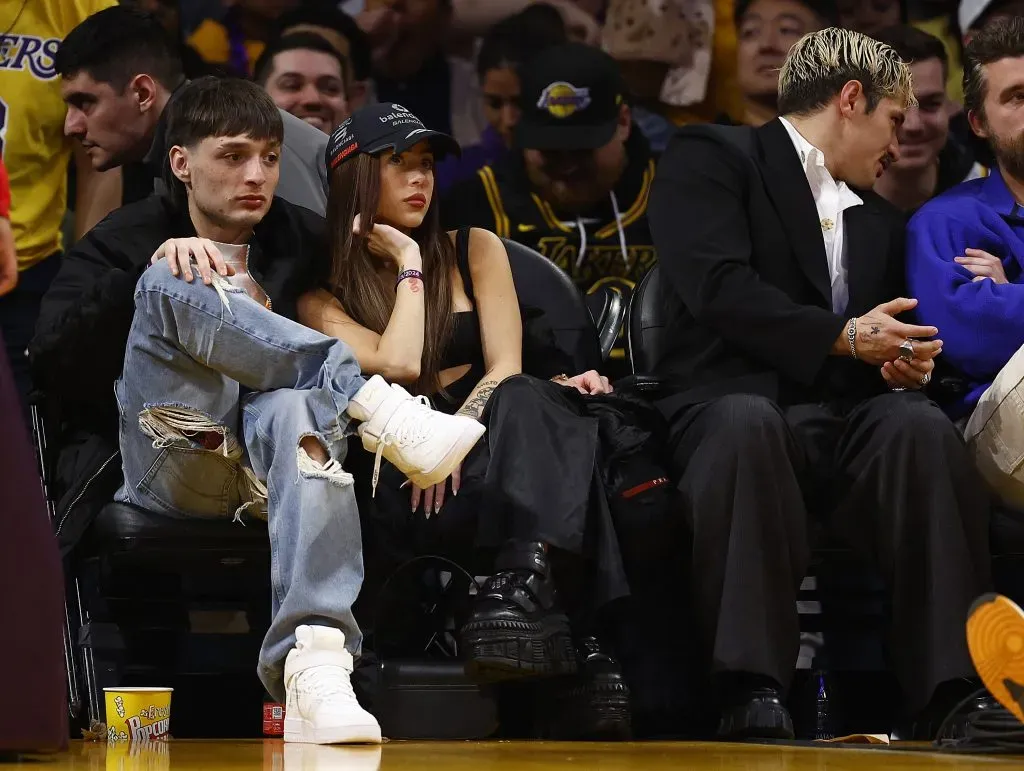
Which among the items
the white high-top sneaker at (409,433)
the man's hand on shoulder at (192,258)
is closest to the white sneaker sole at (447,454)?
the white high-top sneaker at (409,433)

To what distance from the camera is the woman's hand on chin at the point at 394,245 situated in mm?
3268

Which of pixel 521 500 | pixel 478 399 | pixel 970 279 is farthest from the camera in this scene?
pixel 970 279

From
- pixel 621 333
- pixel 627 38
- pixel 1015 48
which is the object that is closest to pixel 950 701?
pixel 621 333

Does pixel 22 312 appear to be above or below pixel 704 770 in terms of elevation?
above

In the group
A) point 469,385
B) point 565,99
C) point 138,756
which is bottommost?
point 138,756

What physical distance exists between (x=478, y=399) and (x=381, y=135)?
647 mm

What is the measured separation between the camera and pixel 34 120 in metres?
4.21

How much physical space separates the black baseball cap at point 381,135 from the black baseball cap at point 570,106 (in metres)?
1.00

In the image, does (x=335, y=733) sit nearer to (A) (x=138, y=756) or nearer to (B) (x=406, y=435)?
(A) (x=138, y=756)

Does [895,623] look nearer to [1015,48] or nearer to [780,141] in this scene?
[780,141]

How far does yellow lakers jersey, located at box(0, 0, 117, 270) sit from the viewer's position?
4.18 m

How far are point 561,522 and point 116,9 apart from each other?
7.50 ft

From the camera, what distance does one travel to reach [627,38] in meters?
4.53

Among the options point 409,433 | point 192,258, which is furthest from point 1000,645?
point 192,258
